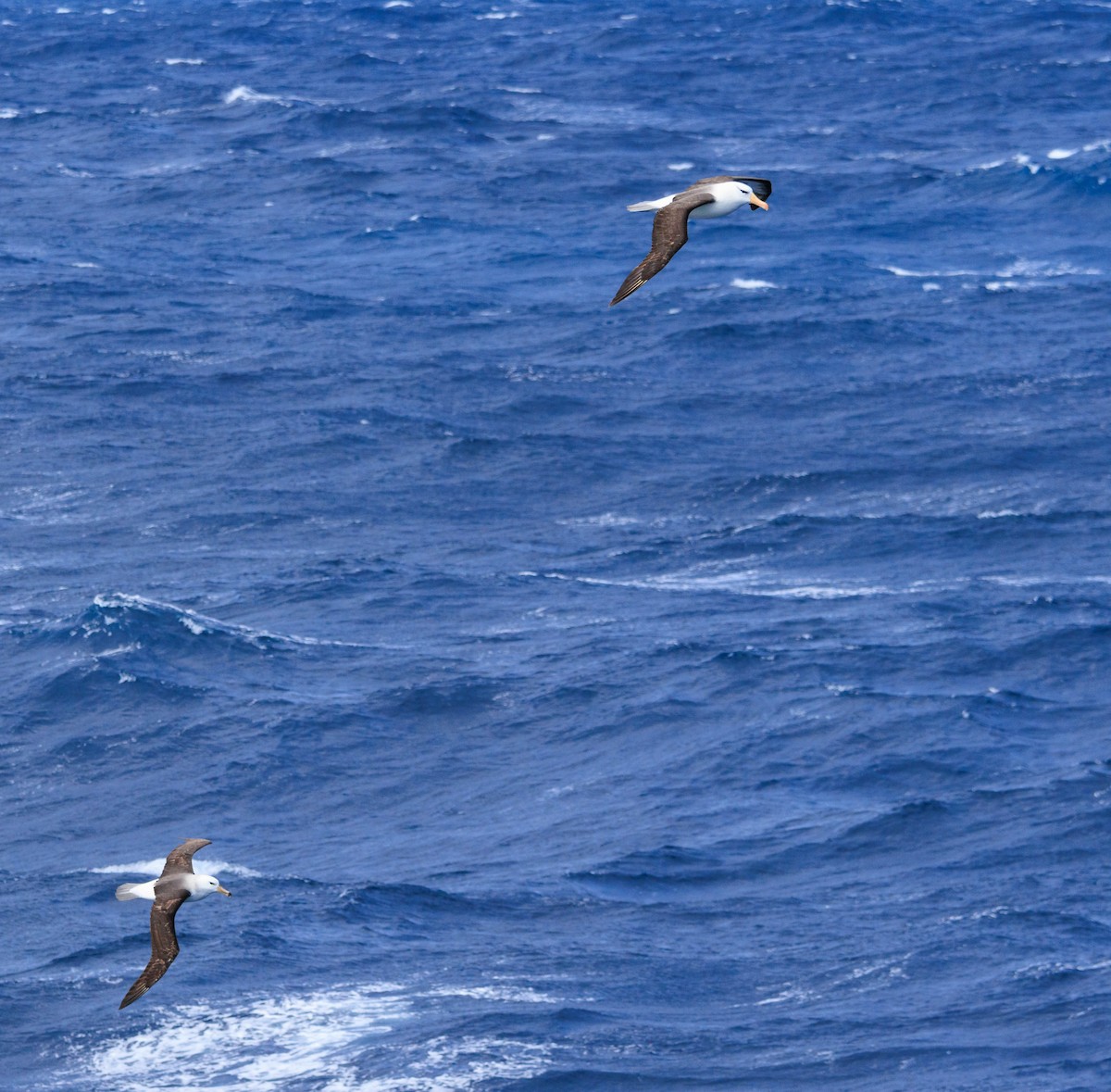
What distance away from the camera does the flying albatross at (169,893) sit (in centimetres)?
3834

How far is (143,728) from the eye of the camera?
252 ft

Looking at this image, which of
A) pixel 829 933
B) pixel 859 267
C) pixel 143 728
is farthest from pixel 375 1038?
pixel 859 267

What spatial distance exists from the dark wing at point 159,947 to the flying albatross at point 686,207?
1155cm

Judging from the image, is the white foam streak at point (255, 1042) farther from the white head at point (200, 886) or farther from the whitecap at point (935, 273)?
the whitecap at point (935, 273)

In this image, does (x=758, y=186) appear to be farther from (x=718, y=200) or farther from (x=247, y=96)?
(x=247, y=96)

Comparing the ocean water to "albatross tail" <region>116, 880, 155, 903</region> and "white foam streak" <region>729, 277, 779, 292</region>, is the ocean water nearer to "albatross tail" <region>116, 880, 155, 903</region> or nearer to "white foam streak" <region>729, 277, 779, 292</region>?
"white foam streak" <region>729, 277, 779, 292</region>

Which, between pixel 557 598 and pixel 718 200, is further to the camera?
pixel 557 598

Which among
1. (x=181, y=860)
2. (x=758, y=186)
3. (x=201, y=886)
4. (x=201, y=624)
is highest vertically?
(x=758, y=186)

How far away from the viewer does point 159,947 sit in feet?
126

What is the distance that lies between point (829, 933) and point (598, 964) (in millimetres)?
5763

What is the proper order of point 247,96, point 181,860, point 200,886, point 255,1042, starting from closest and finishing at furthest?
point 200,886 → point 181,860 → point 255,1042 → point 247,96

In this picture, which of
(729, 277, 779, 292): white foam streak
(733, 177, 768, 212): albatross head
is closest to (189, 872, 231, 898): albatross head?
(733, 177, 768, 212): albatross head

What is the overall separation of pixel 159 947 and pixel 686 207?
43.5 ft

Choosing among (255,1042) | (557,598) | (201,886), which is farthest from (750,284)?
(201,886)
